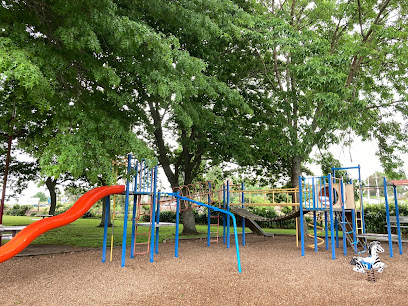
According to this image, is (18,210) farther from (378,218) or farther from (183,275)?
(378,218)

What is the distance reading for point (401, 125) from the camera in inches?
540

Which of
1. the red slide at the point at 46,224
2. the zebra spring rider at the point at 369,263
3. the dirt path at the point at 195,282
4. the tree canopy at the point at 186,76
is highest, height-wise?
the tree canopy at the point at 186,76

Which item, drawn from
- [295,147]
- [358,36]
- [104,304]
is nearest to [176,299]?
[104,304]

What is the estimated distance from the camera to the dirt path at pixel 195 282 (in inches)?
179

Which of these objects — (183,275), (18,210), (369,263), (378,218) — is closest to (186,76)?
(183,275)

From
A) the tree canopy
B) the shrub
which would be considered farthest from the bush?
the shrub

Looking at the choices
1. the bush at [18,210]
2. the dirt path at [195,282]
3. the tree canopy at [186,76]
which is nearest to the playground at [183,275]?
the dirt path at [195,282]

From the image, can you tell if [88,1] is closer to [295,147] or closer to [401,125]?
[295,147]

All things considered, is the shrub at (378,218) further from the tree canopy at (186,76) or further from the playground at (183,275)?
the playground at (183,275)

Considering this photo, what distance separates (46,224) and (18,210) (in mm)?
35129

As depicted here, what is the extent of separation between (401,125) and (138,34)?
515 inches

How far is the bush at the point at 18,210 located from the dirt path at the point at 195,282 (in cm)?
3178

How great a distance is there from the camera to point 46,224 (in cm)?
561

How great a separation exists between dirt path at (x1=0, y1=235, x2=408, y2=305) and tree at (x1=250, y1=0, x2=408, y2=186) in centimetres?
461
